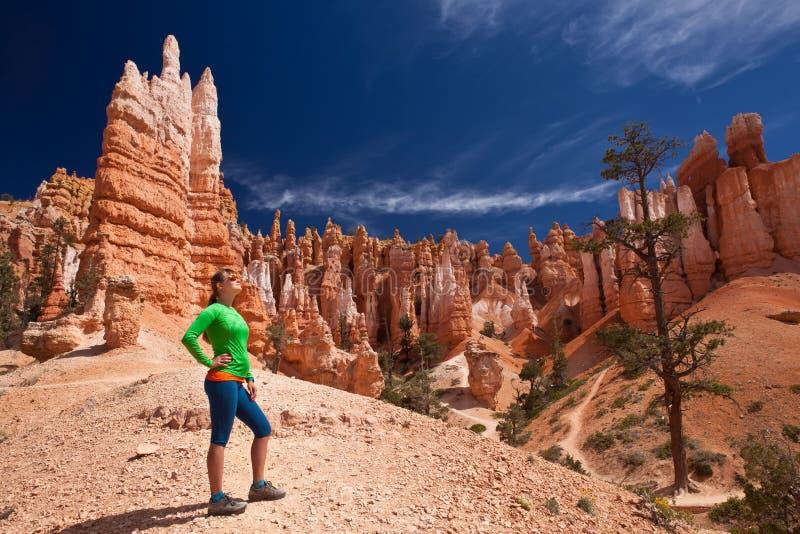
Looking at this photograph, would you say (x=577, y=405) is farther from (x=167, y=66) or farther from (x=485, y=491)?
(x=167, y=66)

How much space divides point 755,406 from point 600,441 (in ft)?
21.5

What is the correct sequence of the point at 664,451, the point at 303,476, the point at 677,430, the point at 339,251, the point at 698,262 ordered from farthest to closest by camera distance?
the point at 339,251, the point at 698,262, the point at 664,451, the point at 677,430, the point at 303,476

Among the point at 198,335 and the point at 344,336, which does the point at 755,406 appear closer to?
the point at 198,335

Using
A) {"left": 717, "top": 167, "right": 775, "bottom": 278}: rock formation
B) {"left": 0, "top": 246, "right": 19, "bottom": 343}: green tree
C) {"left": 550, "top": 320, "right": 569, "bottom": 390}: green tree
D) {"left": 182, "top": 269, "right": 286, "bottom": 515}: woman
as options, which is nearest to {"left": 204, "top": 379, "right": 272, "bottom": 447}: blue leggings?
{"left": 182, "top": 269, "right": 286, "bottom": 515}: woman

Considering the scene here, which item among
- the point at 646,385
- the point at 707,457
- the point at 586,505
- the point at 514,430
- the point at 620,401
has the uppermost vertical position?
the point at 586,505

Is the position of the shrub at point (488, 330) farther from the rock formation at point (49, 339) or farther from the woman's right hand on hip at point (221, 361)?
the woman's right hand on hip at point (221, 361)

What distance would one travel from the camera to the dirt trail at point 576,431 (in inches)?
843

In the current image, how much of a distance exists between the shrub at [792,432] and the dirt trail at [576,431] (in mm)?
6989

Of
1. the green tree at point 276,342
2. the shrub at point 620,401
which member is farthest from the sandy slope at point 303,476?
the green tree at point 276,342

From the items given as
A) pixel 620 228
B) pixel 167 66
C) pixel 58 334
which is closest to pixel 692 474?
pixel 620 228

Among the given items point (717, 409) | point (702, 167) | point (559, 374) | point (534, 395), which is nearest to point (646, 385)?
point (717, 409)

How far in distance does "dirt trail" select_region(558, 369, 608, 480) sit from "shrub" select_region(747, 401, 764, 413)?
7.12 meters

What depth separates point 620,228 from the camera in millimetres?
15422

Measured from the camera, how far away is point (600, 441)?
72.0ft
